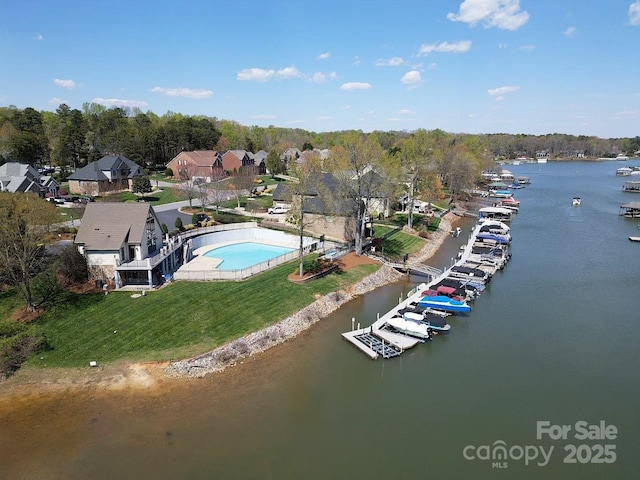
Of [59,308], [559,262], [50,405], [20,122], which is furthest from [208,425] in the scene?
[20,122]

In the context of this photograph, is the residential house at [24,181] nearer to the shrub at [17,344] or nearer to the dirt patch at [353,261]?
the shrub at [17,344]

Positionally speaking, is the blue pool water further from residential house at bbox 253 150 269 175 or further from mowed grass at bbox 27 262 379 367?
residential house at bbox 253 150 269 175

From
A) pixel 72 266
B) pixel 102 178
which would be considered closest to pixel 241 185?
pixel 102 178

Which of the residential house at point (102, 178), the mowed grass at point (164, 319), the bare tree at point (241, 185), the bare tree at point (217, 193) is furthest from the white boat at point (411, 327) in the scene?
the residential house at point (102, 178)

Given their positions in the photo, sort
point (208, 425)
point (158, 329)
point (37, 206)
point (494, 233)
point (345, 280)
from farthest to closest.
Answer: point (494, 233)
point (345, 280)
point (37, 206)
point (158, 329)
point (208, 425)

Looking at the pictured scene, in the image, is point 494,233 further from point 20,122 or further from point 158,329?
point 20,122

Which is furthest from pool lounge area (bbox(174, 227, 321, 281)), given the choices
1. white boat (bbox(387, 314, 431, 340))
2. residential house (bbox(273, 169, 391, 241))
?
white boat (bbox(387, 314, 431, 340))
